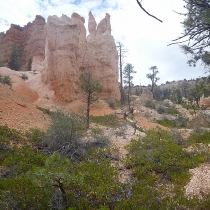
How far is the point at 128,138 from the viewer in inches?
416

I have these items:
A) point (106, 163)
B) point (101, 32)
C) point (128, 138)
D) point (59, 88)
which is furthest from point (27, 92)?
point (106, 163)

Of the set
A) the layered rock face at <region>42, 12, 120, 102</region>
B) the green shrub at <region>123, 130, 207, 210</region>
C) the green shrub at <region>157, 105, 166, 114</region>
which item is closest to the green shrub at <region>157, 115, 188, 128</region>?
the green shrub at <region>157, 105, 166, 114</region>

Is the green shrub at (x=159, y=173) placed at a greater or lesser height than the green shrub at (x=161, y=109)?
lesser

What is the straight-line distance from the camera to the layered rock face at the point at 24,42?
3922 cm

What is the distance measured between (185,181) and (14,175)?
435cm

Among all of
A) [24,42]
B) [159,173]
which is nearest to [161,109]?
[159,173]

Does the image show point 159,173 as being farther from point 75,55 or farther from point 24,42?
point 24,42

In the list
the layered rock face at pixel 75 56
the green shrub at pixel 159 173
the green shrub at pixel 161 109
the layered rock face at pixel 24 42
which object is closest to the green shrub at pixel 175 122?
the green shrub at pixel 161 109

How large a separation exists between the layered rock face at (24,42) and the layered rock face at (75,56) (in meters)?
15.2

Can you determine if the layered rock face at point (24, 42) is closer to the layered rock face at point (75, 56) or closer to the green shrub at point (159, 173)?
the layered rock face at point (75, 56)

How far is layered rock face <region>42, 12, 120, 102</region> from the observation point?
835 inches

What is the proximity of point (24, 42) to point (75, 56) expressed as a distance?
2403cm

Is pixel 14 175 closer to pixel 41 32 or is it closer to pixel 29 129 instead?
pixel 29 129

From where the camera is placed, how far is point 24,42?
42.2m
